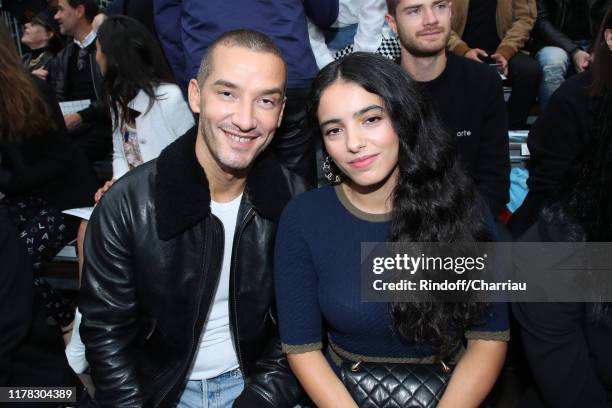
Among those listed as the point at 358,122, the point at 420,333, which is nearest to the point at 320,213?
the point at 358,122

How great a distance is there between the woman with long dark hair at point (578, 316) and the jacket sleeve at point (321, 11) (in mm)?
1433

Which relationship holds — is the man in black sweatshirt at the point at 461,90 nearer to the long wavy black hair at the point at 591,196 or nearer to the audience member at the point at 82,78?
the long wavy black hair at the point at 591,196

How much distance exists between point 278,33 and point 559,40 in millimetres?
2983

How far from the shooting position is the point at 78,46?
4.97 m

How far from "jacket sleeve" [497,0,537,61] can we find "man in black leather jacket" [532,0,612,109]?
189 millimetres

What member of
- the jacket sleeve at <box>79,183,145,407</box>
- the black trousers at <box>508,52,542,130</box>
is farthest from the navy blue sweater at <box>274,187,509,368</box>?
the black trousers at <box>508,52,542,130</box>

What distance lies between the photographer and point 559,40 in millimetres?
4707

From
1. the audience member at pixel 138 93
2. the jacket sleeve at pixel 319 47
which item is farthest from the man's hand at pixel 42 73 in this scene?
the jacket sleeve at pixel 319 47

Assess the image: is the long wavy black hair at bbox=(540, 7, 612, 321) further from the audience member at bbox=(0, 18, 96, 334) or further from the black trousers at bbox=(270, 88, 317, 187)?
the audience member at bbox=(0, 18, 96, 334)

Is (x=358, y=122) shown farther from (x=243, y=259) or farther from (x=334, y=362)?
(x=334, y=362)

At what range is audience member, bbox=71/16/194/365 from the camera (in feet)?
10.9

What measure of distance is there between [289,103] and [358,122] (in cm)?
73

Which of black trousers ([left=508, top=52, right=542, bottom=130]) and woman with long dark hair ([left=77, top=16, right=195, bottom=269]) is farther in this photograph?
black trousers ([left=508, top=52, right=542, bottom=130])

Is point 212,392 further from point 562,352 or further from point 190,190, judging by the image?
point 562,352
